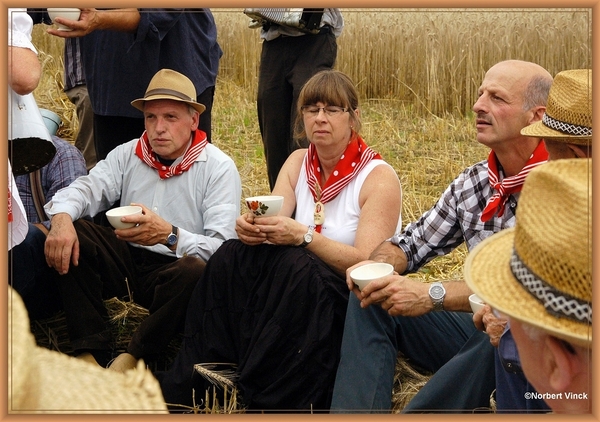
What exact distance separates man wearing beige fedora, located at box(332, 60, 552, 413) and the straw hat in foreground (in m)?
1.70

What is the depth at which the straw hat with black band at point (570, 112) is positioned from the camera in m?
3.07

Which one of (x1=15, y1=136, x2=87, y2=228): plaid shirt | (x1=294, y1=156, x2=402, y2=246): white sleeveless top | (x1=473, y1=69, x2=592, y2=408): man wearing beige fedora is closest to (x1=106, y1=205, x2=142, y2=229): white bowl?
(x1=15, y1=136, x2=87, y2=228): plaid shirt

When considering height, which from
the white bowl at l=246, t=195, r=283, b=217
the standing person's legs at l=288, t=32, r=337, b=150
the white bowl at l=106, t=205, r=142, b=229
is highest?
the standing person's legs at l=288, t=32, r=337, b=150

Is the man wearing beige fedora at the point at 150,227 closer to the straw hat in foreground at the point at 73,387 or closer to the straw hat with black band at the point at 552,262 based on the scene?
the straw hat in foreground at the point at 73,387

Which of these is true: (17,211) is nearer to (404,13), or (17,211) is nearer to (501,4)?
(501,4)

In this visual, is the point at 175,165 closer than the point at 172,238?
No

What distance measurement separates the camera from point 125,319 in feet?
13.5

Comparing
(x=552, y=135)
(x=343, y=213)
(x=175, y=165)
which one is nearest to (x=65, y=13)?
(x=175, y=165)

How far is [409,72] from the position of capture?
841 cm

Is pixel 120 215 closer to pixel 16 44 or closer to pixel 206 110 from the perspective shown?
pixel 16 44

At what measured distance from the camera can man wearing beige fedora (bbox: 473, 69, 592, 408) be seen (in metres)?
2.92

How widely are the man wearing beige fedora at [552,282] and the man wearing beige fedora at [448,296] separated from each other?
140 centimetres

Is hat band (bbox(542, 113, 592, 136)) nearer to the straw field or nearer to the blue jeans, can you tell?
the blue jeans

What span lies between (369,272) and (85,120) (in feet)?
10.2
